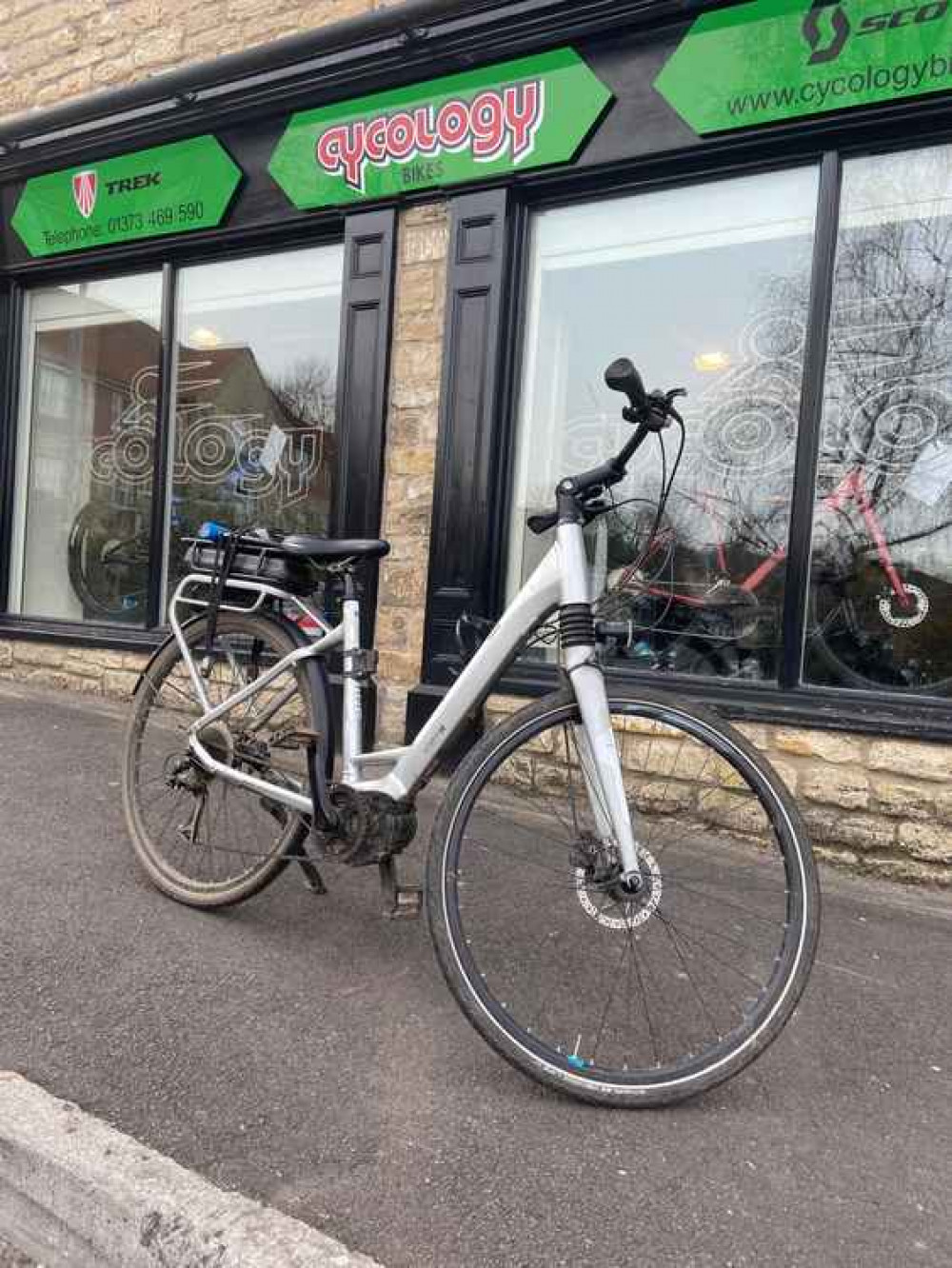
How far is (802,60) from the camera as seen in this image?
3.91 meters

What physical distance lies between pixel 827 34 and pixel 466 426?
2353 millimetres

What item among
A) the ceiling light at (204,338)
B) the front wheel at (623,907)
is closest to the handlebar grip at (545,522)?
the front wheel at (623,907)

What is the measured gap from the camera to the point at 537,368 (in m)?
4.86

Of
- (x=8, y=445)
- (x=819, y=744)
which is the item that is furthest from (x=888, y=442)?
(x=8, y=445)

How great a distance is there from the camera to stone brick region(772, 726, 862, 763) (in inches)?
150

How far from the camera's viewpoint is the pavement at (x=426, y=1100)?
1646 mm

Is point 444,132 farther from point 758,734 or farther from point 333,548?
point 758,734

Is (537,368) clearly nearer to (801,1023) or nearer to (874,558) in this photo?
(874,558)

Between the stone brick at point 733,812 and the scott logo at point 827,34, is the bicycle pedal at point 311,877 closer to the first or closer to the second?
the stone brick at point 733,812

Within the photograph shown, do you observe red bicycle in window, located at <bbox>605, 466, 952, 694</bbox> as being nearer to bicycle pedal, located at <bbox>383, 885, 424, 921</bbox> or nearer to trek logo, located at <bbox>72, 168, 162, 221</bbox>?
bicycle pedal, located at <bbox>383, 885, 424, 921</bbox>

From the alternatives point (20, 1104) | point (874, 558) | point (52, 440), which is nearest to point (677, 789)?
point (20, 1104)

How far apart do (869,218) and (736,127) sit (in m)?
0.74

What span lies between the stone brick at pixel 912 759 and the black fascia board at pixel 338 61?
11.4 feet

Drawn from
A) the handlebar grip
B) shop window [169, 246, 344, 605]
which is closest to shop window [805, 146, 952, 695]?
the handlebar grip
